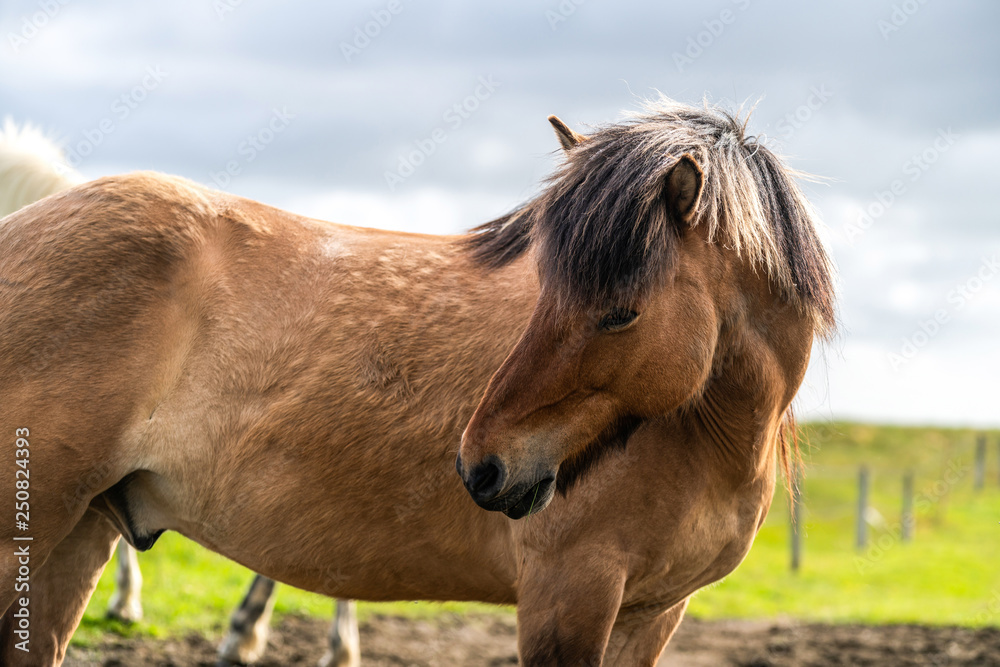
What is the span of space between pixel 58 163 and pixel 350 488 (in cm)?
412

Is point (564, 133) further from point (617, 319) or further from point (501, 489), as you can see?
point (501, 489)

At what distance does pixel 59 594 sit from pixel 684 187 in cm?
314

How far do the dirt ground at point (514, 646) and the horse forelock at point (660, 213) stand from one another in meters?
4.63

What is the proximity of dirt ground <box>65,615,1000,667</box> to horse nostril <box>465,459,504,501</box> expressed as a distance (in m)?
4.24

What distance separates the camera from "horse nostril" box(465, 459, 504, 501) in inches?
94.7

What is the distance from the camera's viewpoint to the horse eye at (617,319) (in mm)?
2430

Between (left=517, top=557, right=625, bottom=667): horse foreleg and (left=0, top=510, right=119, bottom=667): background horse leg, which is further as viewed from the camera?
(left=0, top=510, right=119, bottom=667): background horse leg

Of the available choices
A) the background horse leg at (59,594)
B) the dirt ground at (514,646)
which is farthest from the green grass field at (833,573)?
the background horse leg at (59,594)

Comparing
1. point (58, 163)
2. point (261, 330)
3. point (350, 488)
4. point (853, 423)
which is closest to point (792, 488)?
point (350, 488)

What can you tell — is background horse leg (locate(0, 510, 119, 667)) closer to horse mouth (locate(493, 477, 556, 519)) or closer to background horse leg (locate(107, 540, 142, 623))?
horse mouth (locate(493, 477, 556, 519))

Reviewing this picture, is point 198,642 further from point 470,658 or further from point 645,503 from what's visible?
point 645,503

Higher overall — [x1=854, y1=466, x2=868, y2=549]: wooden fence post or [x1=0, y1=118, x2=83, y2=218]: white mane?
[x1=0, y1=118, x2=83, y2=218]: white mane

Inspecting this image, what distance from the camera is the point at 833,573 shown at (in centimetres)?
1362

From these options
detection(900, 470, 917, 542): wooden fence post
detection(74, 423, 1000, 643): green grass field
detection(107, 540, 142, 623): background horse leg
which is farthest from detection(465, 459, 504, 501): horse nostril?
detection(900, 470, 917, 542): wooden fence post
